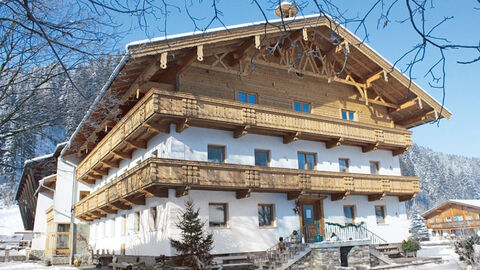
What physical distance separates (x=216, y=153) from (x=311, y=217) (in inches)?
251

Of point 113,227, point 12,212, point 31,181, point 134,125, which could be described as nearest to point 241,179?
point 134,125

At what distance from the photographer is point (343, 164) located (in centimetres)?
Result: 2508

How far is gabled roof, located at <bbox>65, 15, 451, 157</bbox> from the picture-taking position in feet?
55.0

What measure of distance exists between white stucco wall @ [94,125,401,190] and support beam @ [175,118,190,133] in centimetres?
23

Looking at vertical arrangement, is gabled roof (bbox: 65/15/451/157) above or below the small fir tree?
above

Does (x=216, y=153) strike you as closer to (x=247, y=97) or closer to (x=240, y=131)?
(x=240, y=131)

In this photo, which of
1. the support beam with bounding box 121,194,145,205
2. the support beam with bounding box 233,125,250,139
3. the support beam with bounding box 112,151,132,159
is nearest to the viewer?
the support beam with bounding box 233,125,250,139

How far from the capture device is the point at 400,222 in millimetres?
26188

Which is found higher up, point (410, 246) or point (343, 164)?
point (343, 164)

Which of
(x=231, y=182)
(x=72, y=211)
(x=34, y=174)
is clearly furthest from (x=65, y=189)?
(x=231, y=182)

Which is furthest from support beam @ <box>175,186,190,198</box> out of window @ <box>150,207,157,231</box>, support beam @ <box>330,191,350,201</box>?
support beam @ <box>330,191,350,201</box>

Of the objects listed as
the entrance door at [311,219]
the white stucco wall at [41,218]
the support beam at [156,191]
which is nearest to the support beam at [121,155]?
the support beam at [156,191]

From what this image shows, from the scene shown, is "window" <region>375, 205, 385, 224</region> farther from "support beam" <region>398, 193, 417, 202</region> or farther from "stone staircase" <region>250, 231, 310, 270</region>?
"stone staircase" <region>250, 231, 310, 270</region>

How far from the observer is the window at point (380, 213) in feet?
83.9
